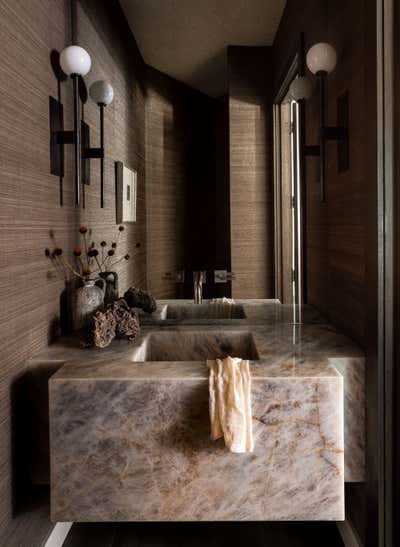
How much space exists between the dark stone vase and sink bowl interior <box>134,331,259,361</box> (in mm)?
218

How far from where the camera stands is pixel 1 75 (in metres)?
1.40

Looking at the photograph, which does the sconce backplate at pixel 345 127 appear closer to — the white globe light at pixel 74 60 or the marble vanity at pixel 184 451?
the marble vanity at pixel 184 451

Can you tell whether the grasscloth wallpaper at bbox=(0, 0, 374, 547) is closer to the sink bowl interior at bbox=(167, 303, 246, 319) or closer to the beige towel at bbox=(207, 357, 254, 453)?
the sink bowl interior at bbox=(167, 303, 246, 319)

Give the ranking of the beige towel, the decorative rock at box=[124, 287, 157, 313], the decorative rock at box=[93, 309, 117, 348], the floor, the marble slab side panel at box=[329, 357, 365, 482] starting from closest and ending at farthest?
1. the beige towel
2. the marble slab side panel at box=[329, 357, 365, 482]
3. the decorative rock at box=[93, 309, 117, 348]
4. the floor
5. the decorative rock at box=[124, 287, 157, 313]

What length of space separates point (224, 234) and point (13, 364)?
0.90 m

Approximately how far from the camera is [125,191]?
1.98 meters

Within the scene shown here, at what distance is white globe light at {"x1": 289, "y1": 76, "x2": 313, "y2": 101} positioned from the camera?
203 cm

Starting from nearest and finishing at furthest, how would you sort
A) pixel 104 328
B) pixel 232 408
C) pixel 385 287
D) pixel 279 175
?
pixel 232 408, pixel 385 287, pixel 104 328, pixel 279 175

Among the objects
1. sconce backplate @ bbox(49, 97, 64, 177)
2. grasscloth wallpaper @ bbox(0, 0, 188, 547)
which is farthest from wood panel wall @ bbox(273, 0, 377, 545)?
sconce backplate @ bbox(49, 97, 64, 177)

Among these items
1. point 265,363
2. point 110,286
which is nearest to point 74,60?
point 110,286

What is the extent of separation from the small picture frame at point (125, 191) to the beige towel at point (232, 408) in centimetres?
81

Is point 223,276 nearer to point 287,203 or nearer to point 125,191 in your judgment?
point 287,203

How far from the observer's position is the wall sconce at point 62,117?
1823 millimetres

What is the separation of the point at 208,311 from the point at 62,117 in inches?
37.2
